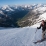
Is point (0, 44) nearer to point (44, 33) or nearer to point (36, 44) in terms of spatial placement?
point (36, 44)

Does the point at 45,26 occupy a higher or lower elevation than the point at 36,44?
higher

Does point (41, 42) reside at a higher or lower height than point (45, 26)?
lower

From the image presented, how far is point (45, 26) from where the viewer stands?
795cm

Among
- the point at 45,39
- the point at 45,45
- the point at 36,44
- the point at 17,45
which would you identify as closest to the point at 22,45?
the point at 17,45

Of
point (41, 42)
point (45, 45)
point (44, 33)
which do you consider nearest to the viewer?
point (45, 45)

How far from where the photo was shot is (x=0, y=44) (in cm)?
737

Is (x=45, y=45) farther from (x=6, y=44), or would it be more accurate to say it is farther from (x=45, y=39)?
(x=6, y=44)

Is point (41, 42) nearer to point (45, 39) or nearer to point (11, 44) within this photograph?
point (45, 39)

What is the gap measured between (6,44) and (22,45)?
3.21 ft

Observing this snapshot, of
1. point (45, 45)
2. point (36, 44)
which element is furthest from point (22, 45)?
point (45, 45)

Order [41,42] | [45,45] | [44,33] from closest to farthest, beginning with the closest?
[45,45] → [41,42] → [44,33]

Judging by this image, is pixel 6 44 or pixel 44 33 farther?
pixel 44 33

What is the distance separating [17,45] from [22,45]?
0.30m

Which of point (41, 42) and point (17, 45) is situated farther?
point (41, 42)
